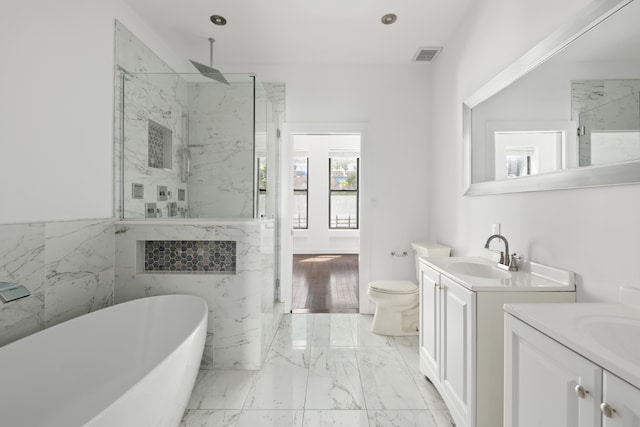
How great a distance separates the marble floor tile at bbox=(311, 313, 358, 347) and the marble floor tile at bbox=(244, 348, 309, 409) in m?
0.25

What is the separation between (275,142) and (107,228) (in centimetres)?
171

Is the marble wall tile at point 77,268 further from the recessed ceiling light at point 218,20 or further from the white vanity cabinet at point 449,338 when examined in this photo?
the white vanity cabinet at point 449,338

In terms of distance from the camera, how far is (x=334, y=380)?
2.09 meters

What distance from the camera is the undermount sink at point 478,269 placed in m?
1.81

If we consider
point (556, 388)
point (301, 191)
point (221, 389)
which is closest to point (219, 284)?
point (221, 389)

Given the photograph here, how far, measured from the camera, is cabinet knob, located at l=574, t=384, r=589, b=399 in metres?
0.78

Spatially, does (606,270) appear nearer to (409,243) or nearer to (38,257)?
(409,243)

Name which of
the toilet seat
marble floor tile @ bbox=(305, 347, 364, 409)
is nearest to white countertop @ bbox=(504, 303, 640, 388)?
marble floor tile @ bbox=(305, 347, 364, 409)

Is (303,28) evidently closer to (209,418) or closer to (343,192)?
(209,418)

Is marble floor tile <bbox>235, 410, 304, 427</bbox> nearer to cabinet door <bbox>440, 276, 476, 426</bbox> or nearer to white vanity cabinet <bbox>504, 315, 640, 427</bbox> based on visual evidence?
cabinet door <bbox>440, 276, 476, 426</bbox>

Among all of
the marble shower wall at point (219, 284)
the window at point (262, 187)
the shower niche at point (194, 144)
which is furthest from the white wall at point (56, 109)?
the window at point (262, 187)

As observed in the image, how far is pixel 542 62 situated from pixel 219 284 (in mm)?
2340

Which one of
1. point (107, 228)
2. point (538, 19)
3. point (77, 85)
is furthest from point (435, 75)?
point (107, 228)

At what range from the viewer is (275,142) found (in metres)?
3.24
